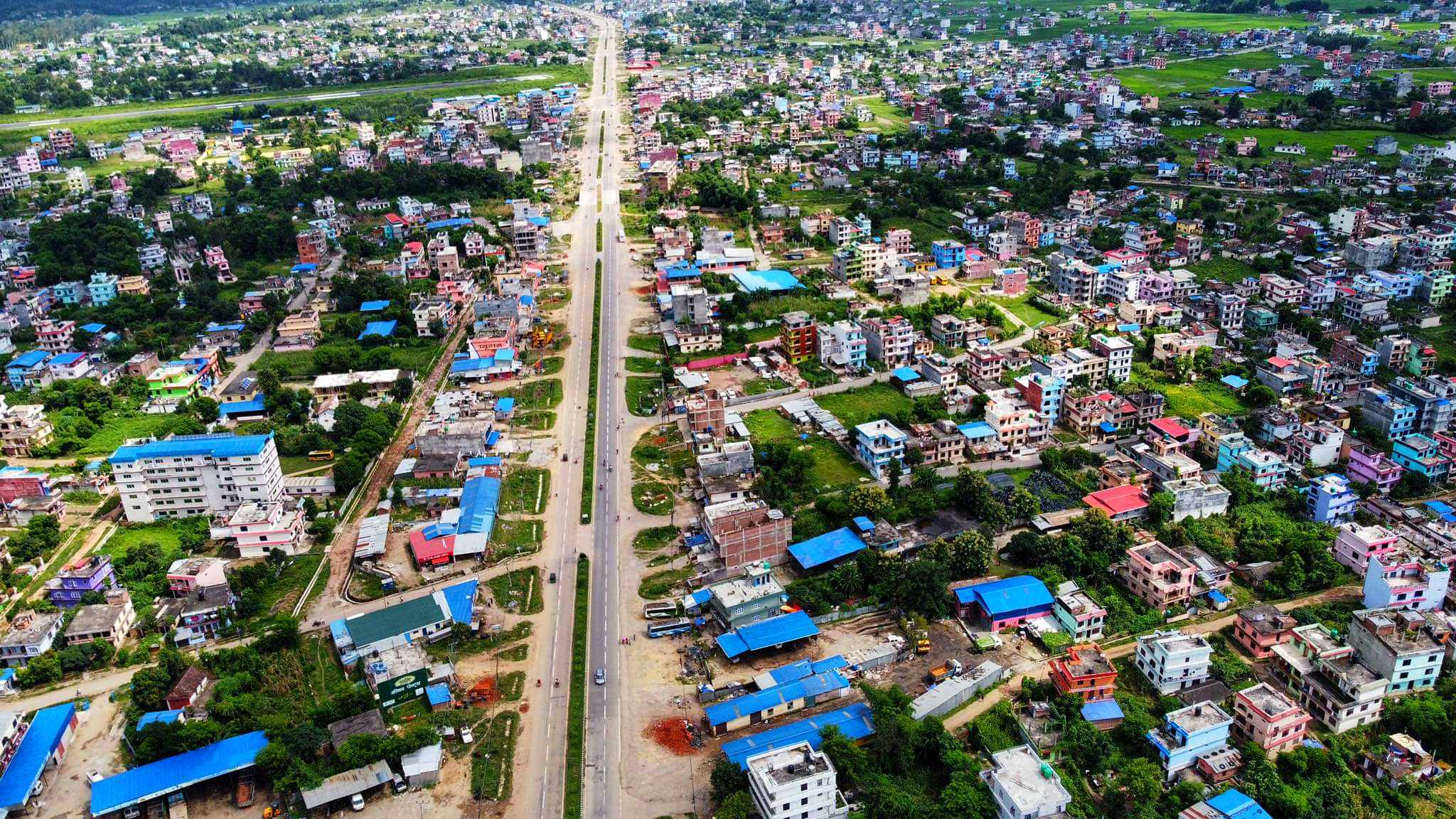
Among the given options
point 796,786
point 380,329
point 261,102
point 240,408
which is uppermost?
point 261,102

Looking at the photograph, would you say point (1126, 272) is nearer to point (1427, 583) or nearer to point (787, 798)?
point (1427, 583)

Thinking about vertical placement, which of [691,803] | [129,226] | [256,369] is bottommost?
[691,803]

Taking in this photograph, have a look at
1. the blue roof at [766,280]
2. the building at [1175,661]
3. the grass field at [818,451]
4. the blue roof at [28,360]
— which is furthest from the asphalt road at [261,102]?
the building at [1175,661]

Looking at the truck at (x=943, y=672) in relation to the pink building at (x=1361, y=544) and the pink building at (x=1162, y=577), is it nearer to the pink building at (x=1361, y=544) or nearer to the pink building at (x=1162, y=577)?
the pink building at (x=1162, y=577)

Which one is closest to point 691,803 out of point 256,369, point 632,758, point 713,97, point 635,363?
point 632,758

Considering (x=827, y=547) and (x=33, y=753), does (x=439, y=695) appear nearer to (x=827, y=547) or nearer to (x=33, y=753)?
(x=33, y=753)

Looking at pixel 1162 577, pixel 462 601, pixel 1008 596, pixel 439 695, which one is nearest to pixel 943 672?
pixel 1008 596
